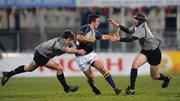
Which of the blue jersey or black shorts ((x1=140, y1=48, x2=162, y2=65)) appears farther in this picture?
black shorts ((x1=140, y1=48, x2=162, y2=65))

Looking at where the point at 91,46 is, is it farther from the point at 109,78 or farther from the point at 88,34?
the point at 109,78

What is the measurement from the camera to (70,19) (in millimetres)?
42219

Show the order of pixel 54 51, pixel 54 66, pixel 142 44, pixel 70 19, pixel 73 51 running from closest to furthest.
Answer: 1. pixel 73 51
2. pixel 54 51
3. pixel 142 44
4. pixel 54 66
5. pixel 70 19

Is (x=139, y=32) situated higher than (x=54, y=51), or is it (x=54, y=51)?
(x=139, y=32)

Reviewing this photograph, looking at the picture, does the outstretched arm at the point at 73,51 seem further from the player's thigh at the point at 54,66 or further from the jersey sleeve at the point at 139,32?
the jersey sleeve at the point at 139,32

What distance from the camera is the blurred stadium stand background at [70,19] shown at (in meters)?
34.0

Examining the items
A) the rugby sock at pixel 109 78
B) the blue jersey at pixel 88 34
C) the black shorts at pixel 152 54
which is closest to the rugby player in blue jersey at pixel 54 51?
the blue jersey at pixel 88 34

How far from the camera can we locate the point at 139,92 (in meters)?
19.9

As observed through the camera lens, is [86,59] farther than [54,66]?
No

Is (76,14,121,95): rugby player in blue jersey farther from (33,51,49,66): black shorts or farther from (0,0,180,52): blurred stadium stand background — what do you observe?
(0,0,180,52): blurred stadium stand background

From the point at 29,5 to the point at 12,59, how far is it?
18.6 feet

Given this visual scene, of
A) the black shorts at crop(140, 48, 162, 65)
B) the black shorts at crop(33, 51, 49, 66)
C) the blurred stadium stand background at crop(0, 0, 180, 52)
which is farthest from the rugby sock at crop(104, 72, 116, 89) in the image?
the blurred stadium stand background at crop(0, 0, 180, 52)

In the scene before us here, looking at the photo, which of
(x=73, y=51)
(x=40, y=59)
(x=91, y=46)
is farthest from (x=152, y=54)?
(x=40, y=59)

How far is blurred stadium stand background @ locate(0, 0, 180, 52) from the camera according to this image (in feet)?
112
